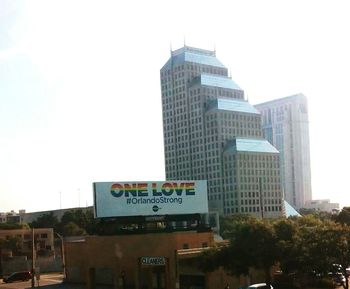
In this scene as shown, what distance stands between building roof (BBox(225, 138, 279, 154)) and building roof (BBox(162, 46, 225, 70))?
28765mm

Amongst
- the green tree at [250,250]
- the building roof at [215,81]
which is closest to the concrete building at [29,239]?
the green tree at [250,250]

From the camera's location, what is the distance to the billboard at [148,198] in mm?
46281

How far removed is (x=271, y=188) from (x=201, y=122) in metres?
31.9

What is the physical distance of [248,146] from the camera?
6649 inches

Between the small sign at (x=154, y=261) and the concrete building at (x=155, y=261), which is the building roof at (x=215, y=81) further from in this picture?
the small sign at (x=154, y=261)

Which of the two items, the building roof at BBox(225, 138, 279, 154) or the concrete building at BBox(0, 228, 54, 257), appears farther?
the building roof at BBox(225, 138, 279, 154)

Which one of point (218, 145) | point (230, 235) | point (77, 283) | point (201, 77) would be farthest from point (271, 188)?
point (230, 235)

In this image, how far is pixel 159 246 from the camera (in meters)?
42.4

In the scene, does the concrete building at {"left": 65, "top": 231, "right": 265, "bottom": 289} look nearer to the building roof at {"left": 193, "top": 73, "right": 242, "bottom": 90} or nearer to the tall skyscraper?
the tall skyscraper

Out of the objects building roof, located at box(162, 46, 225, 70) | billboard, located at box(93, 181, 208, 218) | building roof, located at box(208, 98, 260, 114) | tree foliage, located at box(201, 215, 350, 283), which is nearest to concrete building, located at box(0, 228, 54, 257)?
billboard, located at box(93, 181, 208, 218)

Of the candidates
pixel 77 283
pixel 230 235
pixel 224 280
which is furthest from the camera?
pixel 77 283

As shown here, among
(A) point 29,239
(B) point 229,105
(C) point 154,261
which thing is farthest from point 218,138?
(C) point 154,261

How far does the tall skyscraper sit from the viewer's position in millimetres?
169000

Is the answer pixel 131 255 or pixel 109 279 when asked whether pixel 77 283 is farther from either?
pixel 131 255
